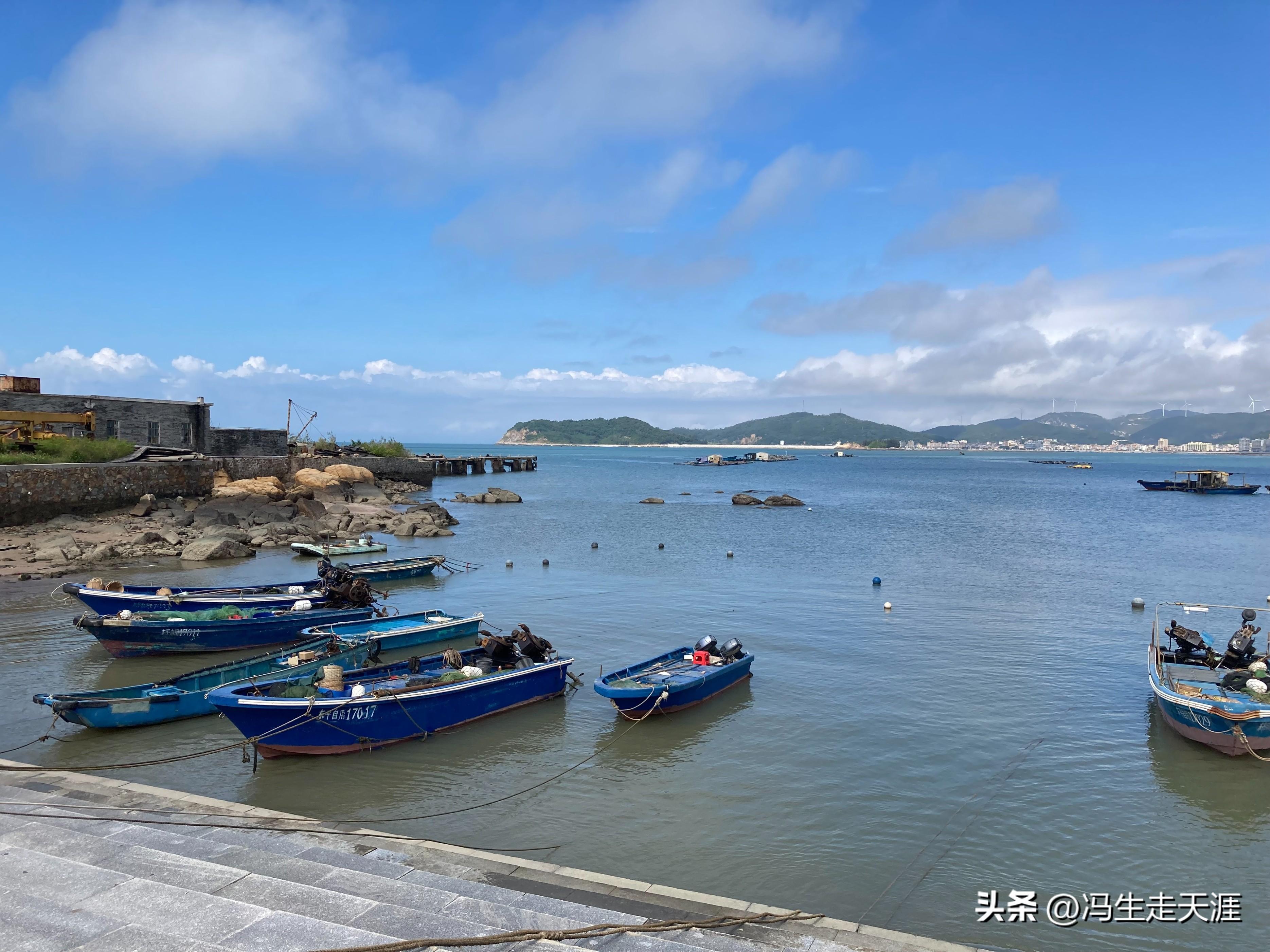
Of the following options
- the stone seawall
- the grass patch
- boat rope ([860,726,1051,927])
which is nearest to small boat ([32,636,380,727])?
boat rope ([860,726,1051,927])

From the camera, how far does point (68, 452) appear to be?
3659 centimetres

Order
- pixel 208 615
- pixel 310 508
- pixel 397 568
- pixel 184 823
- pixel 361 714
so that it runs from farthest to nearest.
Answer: pixel 310 508, pixel 397 568, pixel 208 615, pixel 361 714, pixel 184 823

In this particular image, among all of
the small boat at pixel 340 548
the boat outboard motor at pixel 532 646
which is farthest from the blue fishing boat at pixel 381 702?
the small boat at pixel 340 548

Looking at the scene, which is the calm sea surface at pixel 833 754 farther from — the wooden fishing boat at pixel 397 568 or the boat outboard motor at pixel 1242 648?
the boat outboard motor at pixel 1242 648

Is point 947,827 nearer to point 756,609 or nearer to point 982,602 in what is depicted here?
point 756,609

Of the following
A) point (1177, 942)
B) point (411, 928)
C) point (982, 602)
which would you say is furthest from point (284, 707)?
point (982, 602)

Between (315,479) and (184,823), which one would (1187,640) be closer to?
(184,823)

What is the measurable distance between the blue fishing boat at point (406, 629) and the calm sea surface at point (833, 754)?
240 cm

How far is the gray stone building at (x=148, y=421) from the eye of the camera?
40.4 meters

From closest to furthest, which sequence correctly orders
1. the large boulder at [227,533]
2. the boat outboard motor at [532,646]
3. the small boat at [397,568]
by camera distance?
1. the boat outboard motor at [532,646]
2. the small boat at [397,568]
3. the large boulder at [227,533]

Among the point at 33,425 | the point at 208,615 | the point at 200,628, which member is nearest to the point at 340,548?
the point at 208,615

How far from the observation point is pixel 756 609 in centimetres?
2577

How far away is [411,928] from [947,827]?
7.74 meters

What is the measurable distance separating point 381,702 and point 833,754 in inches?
303
